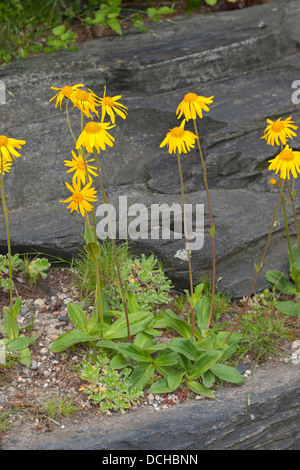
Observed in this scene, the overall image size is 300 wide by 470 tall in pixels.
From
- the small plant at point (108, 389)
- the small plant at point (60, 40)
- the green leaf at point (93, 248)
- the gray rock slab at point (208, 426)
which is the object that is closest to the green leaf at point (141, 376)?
the small plant at point (108, 389)

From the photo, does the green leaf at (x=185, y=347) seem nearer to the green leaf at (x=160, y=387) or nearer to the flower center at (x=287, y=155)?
the green leaf at (x=160, y=387)

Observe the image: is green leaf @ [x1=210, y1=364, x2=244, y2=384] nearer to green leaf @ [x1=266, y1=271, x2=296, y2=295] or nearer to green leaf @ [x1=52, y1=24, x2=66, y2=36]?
green leaf @ [x1=266, y1=271, x2=296, y2=295]

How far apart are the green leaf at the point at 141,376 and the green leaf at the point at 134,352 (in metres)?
0.05

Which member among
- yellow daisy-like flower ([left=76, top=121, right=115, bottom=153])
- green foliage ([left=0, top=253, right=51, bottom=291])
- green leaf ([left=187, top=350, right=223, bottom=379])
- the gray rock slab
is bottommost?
the gray rock slab

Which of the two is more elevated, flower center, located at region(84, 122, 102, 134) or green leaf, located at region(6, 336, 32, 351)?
flower center, located at region(84, 122, 102, 134)

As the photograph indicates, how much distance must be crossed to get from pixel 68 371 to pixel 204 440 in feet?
2.69

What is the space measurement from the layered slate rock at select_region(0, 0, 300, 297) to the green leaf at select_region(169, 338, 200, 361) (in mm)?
751

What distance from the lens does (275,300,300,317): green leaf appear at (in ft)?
12.0

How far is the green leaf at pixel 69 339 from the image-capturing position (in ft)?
10.3

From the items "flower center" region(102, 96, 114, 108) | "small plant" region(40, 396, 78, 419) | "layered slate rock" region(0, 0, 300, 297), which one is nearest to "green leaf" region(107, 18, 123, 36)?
"layered slate rock" region(0, 0, 300, 297)

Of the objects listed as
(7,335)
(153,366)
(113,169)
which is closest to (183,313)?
(153,366)

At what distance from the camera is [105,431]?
2883mm

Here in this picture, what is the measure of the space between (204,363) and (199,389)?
139mm

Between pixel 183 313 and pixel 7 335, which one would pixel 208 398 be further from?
pixel 7 335
